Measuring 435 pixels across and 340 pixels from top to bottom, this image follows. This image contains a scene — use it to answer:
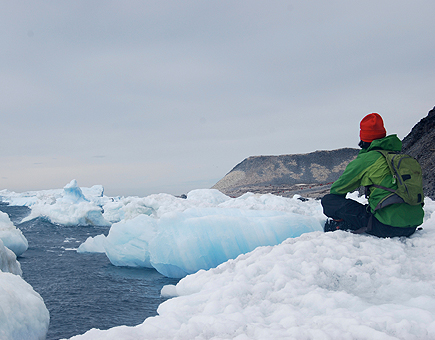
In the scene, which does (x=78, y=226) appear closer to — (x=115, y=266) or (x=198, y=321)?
(x=115, y=266)

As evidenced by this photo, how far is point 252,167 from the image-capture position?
173 ft

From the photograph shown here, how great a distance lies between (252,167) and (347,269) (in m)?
50.1

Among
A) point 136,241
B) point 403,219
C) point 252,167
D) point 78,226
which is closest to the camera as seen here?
point 403,219

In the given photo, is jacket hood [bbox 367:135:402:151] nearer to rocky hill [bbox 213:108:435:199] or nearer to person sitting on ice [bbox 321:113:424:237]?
person sitting on ice [bbox 321:113:424:237]

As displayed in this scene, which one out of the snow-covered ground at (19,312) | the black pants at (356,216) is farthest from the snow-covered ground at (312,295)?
the snow-covered ground at (19,312)

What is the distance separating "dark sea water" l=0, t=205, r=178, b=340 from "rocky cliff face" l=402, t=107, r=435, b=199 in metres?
9.38

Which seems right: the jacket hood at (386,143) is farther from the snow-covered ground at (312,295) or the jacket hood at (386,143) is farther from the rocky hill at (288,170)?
the rocky hill at (288,170)

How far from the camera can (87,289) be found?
658cm

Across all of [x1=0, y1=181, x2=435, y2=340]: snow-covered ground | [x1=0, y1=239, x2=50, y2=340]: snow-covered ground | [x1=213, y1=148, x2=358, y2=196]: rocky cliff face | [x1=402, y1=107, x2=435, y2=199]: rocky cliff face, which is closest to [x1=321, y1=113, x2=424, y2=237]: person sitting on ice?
[x1=0, y1=181, x2=435, y2=340]: snow-covered ground

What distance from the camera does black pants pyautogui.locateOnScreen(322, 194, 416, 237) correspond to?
146 inches

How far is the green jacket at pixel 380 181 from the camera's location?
3531 mm

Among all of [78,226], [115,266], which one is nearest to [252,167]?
[78,226]

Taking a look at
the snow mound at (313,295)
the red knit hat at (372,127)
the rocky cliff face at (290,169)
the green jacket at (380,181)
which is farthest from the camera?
the rocky cliff face at (290,169)

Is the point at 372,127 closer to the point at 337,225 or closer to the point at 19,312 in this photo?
the point at 337,225
